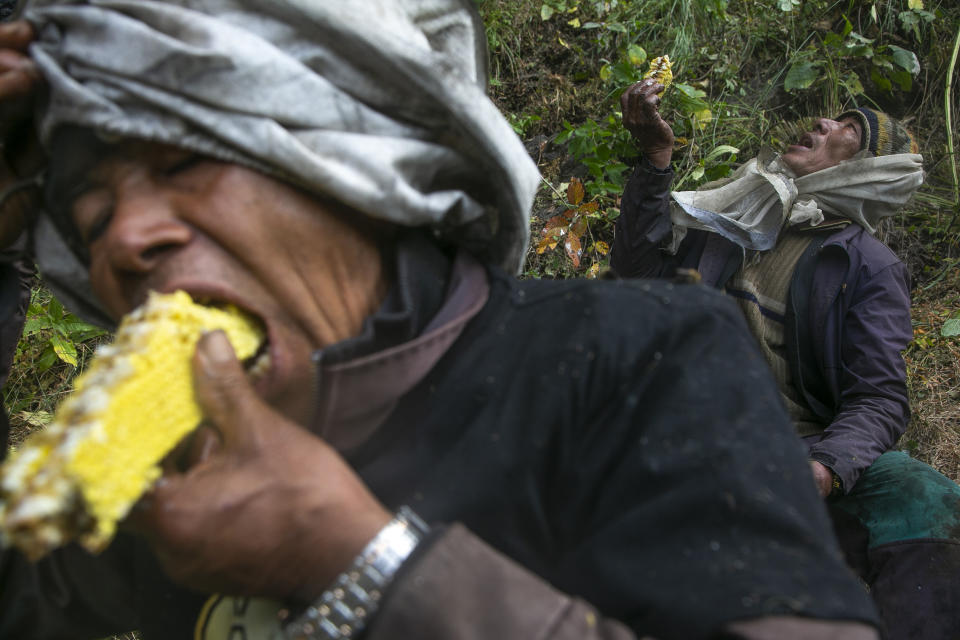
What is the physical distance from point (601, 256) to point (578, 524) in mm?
3750

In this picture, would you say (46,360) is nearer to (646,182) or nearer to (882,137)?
(646,182)

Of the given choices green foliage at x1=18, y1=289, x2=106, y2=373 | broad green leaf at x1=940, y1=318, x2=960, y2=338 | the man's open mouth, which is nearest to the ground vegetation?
broad green leaf at x1=940, y1=318, x2=960, y2=338

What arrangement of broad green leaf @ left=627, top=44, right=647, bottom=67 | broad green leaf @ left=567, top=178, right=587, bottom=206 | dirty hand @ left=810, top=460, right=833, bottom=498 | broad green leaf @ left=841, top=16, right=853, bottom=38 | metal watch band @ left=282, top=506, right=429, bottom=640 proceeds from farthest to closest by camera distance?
broad green leaf @ left=841, top=16, right=853, bottom=38 < broad green leaf @ left=627, top=44, right=647, bottom=67 < broad green leaf @ left=567, top=178, right=587, bottom=206 < dirty hand @ left=810, top=460, right=833, bottom=498 < metal watch band @ left=282, top=506, right=429, bottom=640

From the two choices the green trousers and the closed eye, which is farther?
the green trousers

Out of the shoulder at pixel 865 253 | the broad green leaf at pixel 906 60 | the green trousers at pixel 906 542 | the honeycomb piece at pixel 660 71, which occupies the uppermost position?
the broad green leaf at pixel 906 60

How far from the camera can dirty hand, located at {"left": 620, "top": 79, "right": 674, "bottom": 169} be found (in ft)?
12.7

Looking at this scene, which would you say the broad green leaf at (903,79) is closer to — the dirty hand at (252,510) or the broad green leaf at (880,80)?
the broad green leaf at (880,80)

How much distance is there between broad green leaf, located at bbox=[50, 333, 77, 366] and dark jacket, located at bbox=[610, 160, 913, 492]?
3.30m

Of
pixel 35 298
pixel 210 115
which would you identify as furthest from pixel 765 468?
pixel 35 298

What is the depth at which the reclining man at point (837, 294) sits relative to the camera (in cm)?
285

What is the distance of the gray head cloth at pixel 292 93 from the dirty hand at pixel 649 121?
9.06ft

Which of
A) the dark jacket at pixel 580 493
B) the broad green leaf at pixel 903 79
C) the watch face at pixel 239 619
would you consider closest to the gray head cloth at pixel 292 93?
the dark jacket at pixel 580 493

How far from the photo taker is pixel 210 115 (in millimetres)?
1181

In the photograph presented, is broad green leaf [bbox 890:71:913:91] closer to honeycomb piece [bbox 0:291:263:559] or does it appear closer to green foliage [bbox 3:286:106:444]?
honeycomb piece [bbox 0:291:263:559]
